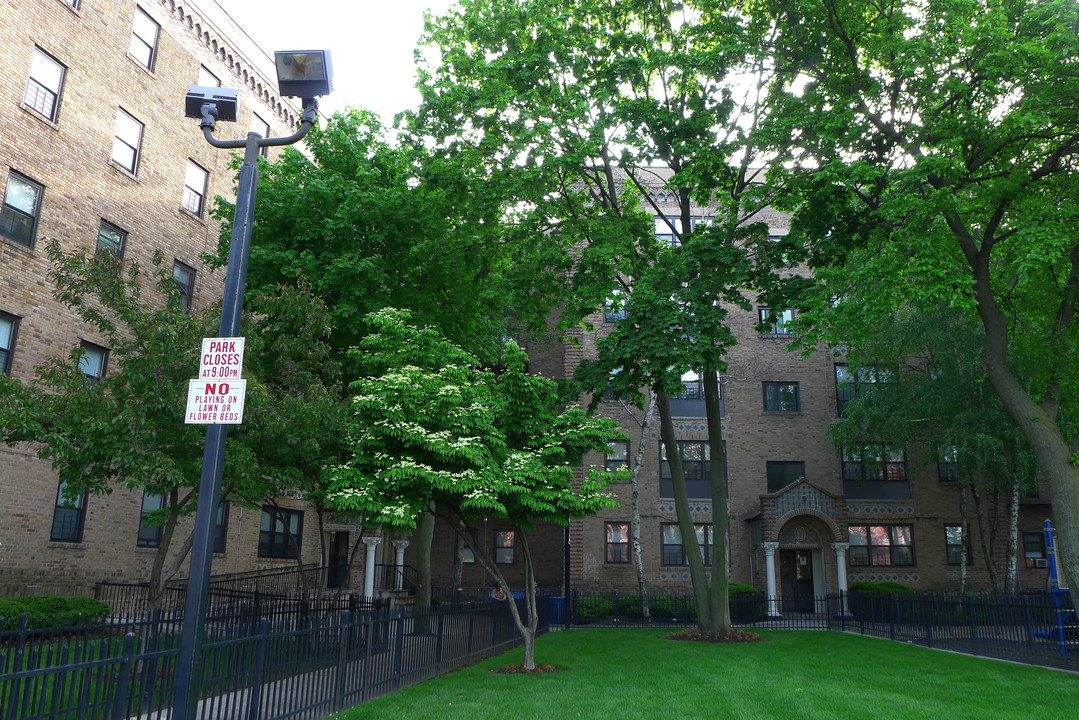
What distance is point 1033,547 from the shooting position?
3297cm

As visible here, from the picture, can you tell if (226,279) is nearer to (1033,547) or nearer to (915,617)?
(915,617)

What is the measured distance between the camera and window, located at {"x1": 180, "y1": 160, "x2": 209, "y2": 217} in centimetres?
A: 2505

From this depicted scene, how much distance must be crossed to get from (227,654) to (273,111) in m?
25.8

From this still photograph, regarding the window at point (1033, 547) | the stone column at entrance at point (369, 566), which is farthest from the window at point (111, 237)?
the window at point (1033, 547)

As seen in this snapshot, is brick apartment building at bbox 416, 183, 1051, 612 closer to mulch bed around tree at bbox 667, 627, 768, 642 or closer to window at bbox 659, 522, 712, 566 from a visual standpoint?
window at bbox 659, 522, 712, 566

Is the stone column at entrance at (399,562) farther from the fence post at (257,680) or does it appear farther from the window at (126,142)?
the fence post at (257,680)

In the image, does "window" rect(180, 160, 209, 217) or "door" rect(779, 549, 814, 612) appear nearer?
"window" rect(180, 160, 209, 217)

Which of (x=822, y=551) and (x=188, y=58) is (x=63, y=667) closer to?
(x=188, y=58)

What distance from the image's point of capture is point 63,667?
621cm

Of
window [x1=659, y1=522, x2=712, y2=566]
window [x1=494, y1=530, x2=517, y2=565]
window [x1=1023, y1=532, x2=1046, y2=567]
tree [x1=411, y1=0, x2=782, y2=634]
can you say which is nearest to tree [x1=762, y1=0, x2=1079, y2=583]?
tree [x1=411, y1=0, x2=782, y2=634]

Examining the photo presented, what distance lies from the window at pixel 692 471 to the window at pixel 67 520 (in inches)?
842

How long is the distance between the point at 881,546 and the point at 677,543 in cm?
842

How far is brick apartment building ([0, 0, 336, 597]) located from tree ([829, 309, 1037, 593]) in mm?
22348

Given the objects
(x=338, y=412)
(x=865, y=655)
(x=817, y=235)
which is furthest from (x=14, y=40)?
(x=865, y=655)
